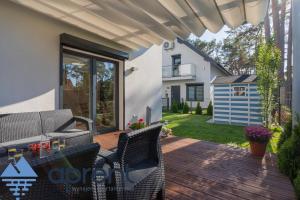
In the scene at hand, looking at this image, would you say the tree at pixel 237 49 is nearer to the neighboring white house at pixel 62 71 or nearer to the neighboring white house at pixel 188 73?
the neighboring white house at pixel 188 73

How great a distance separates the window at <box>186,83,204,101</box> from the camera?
16078 mm

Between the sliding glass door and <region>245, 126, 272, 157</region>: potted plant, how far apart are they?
3.99 m

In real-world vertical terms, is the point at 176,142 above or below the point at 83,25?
below

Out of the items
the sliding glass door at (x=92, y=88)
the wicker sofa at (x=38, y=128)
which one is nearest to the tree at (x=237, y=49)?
the sliding glass door at (x=92, y=88)

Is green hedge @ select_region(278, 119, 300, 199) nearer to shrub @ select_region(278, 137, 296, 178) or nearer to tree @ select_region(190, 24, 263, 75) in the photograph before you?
shrub @ select_region(278, 137, 296, 178)

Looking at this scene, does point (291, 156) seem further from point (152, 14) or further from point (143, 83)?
point (143, 83)

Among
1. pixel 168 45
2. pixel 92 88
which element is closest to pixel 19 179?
pixel 92 88

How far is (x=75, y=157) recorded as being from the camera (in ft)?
4.45

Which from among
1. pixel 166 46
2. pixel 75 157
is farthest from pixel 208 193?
pixel 166 46

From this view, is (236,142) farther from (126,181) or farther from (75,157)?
(75,157)

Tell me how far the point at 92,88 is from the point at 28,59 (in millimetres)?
1822

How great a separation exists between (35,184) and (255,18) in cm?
503

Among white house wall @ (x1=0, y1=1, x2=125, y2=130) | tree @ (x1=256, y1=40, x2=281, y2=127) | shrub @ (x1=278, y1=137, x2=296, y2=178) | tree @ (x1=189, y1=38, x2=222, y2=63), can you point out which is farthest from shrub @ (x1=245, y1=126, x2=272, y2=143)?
tree @ (x1=189, y1=38, x2=222, y2=63)

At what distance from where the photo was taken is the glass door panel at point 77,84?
5246 mm
